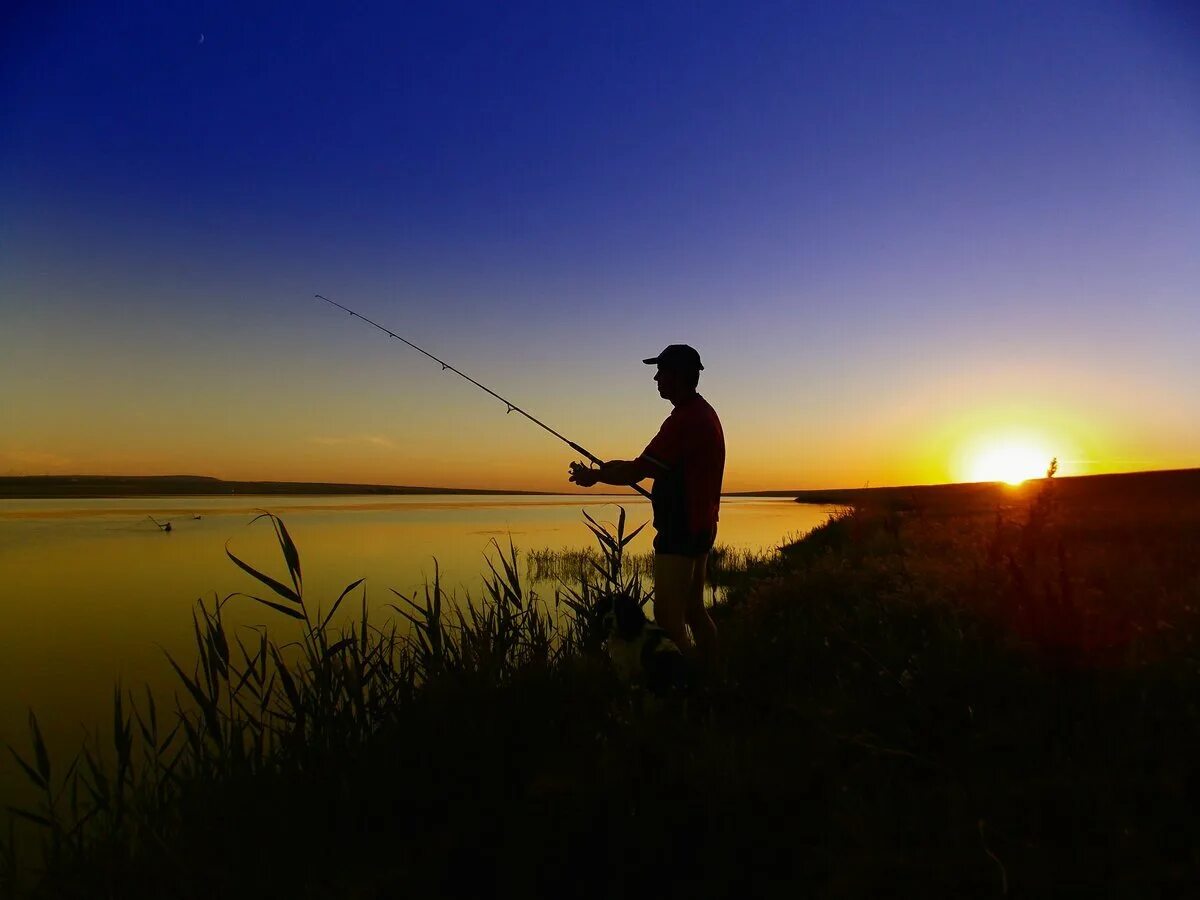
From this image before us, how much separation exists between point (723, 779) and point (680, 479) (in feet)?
6.68

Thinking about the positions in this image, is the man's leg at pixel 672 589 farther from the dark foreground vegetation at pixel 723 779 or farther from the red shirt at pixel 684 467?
the dark foreground vegetation at pixel 723 779

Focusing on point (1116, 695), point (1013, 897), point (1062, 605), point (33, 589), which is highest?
point (1062, 605)

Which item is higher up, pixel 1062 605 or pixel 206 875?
pixel 1062 605

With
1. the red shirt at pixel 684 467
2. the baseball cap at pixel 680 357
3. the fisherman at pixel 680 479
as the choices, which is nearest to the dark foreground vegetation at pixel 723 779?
the fisherman at pixel 680 479

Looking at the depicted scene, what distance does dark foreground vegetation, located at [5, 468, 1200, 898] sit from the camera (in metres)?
2.74

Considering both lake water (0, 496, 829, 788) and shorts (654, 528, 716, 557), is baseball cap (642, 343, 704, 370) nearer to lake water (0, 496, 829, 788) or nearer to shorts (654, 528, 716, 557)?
shorts (654, 528, 716, 557)

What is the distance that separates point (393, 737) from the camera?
4.03 meters

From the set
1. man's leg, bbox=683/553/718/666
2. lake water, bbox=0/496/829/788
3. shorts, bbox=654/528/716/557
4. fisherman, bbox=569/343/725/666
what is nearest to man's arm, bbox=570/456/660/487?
fisherman, bbox=569/343/725/666

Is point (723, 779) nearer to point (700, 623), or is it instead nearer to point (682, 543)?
point (682, 543)

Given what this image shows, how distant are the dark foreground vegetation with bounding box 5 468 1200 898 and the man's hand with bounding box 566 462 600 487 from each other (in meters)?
1.43

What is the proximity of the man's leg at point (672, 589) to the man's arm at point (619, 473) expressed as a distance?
0.58 metres

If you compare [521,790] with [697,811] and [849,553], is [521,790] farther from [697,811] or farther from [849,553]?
[849,553]

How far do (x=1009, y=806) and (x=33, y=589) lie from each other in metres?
16.2

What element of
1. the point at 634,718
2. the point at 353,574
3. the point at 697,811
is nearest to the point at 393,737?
the point at 634,718
